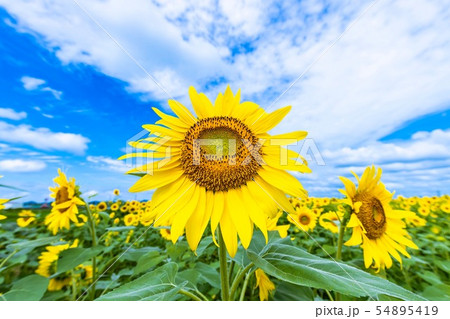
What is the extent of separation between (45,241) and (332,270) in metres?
1.84

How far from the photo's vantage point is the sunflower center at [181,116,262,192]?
52.7 inches

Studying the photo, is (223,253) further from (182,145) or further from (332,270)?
(182,145)

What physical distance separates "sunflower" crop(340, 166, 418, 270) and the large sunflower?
2.63 feet

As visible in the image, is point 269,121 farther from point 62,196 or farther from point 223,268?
point 62,196

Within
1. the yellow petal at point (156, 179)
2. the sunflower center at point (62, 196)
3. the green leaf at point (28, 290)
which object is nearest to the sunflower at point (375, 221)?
the yellow petal at point (156, 179)

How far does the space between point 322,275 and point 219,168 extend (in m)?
0.65

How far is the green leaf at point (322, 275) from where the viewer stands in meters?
0.88

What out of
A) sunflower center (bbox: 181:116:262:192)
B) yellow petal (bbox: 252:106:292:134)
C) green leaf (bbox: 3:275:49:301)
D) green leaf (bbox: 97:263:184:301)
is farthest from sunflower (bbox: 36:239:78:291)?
yellow petal (bbox: 252:106:292:134)

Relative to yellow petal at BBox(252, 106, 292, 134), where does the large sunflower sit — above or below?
below

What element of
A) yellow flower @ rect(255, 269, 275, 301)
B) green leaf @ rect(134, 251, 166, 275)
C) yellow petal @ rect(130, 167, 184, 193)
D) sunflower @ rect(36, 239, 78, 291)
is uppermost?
yellow petal @ rect(130, 167, 184, 193)

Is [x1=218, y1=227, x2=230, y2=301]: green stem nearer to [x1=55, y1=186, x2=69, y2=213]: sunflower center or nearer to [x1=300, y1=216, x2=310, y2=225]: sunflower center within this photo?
[x1=55, y1=186, x2=69, y2=213]: sunflower center

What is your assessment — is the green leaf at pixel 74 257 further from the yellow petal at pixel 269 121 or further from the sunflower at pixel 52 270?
the yellow petal at pixel 269 121

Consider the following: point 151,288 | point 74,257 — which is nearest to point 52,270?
point 74,257
